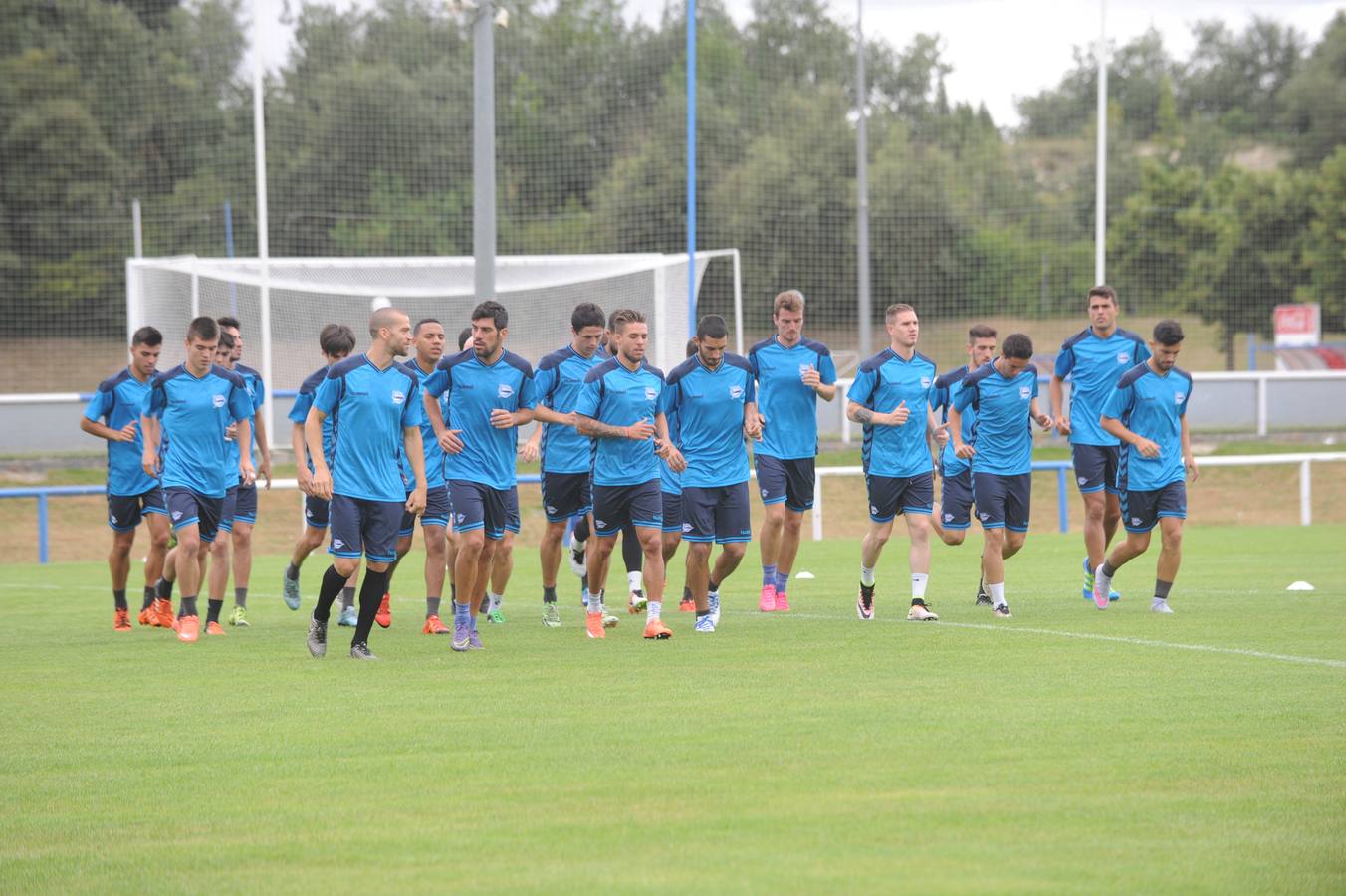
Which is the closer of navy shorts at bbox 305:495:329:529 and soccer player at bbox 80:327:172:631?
soccer player at bbox 80:327:172:631

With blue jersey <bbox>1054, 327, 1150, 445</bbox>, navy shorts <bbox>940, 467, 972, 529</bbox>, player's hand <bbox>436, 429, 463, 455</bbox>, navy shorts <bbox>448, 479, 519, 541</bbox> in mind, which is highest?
blue jersey <bbox>1054, 327, 1150, 445</bbox>

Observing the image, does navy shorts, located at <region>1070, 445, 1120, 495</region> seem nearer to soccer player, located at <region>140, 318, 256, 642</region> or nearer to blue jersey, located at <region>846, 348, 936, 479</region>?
blue jersey, located at <region>846, 348, 936, 479</region>

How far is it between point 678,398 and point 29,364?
106 ft

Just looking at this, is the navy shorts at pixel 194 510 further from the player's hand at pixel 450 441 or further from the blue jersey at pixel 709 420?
the blue jersey at pixel 709 420

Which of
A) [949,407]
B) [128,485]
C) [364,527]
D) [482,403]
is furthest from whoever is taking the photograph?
[949,407]

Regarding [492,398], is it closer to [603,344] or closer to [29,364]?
[603,344]

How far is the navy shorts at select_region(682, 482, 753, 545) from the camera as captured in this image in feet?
39.0

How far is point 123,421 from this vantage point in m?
13.2

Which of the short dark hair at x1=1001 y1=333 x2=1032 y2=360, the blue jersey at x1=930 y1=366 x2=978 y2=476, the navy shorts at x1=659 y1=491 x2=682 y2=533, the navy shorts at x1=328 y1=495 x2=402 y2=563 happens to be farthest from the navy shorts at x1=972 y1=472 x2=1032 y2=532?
the navy shorts at x1=328 y1=495 x2=402 y2=563

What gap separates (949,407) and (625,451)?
3.78m

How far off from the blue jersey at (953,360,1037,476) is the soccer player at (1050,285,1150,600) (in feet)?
2.13

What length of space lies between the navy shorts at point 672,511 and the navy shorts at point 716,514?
750mm

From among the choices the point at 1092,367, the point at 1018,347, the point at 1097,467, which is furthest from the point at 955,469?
the point at 1018,347

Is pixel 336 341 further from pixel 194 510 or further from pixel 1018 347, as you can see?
pixel 1018 347
